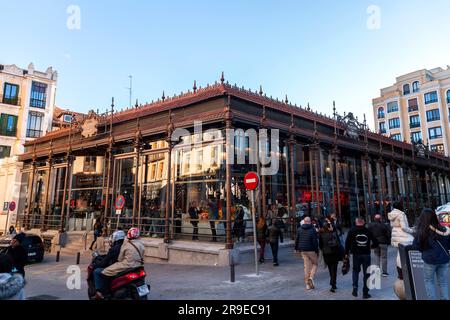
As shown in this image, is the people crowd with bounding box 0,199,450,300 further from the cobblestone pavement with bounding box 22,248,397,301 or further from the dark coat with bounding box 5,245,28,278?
the cobblestone pavement with bounding box 22,248,397,301

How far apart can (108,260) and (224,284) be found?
11.8 feet

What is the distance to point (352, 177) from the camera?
20.8 meters

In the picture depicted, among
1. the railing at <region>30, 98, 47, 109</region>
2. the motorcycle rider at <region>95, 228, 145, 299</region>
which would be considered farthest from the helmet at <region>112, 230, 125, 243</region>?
the railing at <region>30, 98, 47, 109</region>

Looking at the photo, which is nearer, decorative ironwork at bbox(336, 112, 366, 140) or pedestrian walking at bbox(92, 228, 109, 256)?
pedestrian walking at bbox(92, 228, 109, 256)


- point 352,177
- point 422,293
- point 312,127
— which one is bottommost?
point 422,293

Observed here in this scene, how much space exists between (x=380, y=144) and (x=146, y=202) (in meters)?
15.6

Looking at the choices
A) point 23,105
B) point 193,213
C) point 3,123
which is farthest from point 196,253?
point 23,105

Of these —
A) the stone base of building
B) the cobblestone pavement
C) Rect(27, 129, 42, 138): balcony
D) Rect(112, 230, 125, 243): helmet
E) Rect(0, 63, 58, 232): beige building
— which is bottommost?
the cobblestone pavement

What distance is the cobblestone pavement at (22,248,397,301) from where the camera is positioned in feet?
23.8

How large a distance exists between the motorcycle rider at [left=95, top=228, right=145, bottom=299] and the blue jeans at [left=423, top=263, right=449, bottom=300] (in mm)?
4967

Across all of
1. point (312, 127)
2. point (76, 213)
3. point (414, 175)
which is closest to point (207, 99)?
point (312, 127)

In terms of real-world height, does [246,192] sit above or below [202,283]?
above

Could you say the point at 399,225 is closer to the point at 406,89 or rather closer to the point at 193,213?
the point at 193,213
